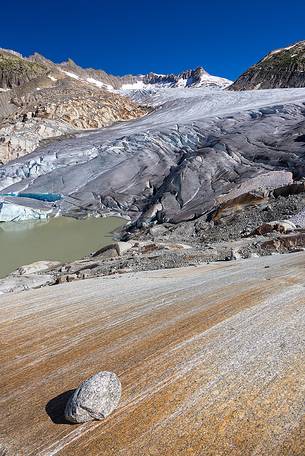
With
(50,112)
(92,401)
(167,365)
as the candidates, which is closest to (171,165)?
(167,365)

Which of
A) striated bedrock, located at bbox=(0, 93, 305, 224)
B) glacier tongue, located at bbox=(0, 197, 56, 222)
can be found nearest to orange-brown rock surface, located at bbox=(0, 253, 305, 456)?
striated bedrock, located at bbox=(0, 93, 305, 224)

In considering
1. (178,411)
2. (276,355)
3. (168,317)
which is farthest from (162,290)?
(178,411)

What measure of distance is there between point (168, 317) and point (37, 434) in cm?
210

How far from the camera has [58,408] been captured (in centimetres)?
319

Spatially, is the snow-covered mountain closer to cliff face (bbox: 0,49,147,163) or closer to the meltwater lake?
cliff face (bbox: 0,49,147,163)

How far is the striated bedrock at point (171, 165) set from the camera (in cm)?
2023

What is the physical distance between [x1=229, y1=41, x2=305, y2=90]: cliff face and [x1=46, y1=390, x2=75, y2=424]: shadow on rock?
72715mm

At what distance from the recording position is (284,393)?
3014 mm

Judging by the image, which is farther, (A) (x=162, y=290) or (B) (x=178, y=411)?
(A) (x=162, y=290)

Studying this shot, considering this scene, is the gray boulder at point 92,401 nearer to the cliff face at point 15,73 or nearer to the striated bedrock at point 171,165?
the striated bedrock at point 171,165

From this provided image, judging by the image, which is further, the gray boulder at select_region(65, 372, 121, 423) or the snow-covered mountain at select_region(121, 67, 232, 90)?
the snow-covered mountain at select_region(121, 67, 232, 90)

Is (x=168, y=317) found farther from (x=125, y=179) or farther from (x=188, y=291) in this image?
(x=125, y=179)

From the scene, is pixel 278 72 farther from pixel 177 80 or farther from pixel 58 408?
pixel 58 408

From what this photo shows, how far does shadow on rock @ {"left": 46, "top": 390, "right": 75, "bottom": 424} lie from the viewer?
305 centimetres
